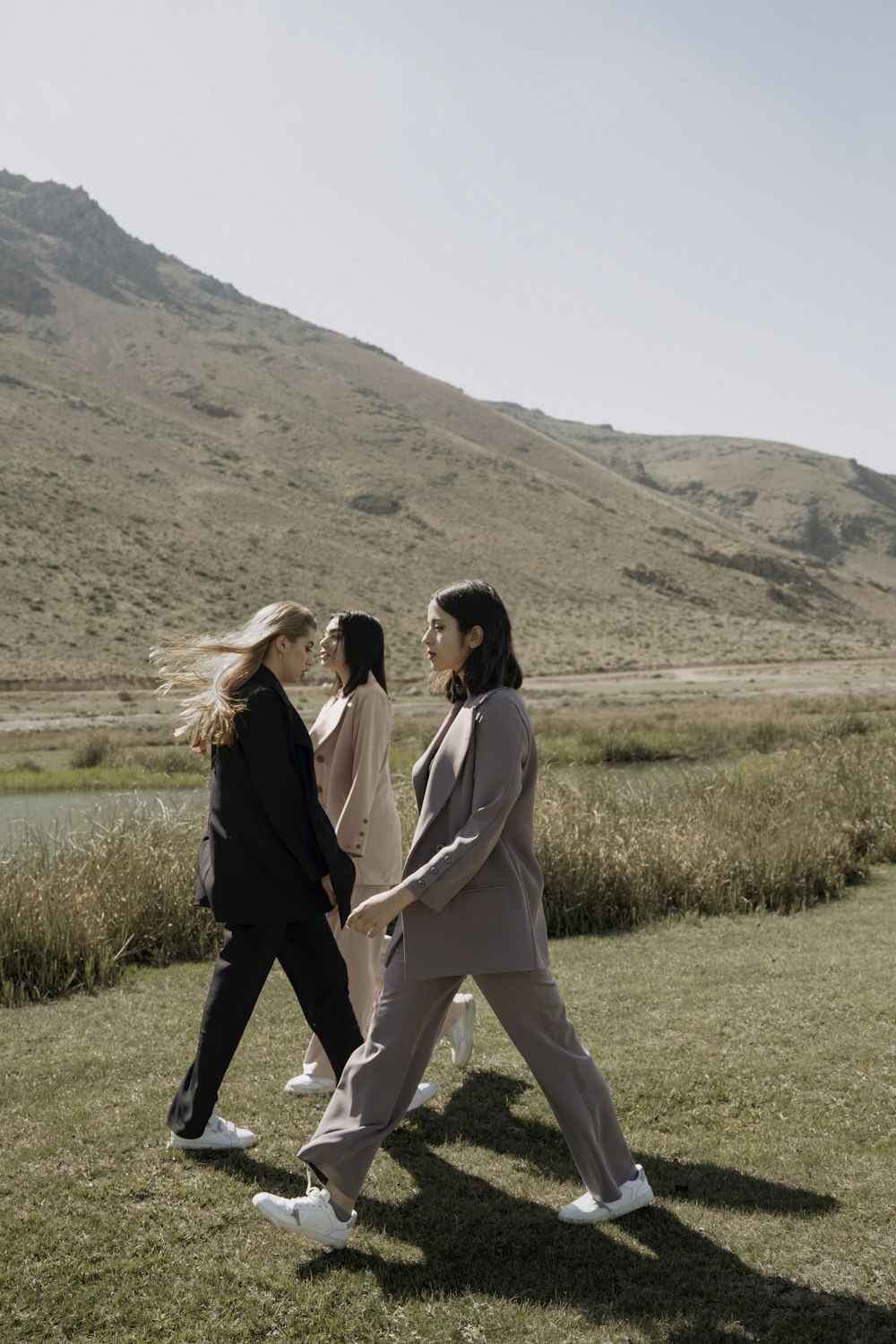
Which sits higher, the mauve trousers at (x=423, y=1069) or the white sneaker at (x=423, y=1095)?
the mauve trousers at (x=423, y=1069)

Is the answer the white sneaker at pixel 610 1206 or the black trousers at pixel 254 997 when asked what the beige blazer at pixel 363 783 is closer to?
the black trousers at pixel 254 997

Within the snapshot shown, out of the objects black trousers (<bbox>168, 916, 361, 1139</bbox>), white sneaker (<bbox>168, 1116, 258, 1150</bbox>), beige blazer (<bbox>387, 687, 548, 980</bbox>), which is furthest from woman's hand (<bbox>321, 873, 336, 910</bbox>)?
white sneaker (<bbox>168, 1116, 258, 1150</bbox>)

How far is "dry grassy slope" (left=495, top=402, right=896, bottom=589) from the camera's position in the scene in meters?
141

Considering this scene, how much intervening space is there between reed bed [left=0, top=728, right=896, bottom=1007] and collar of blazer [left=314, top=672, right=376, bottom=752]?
9.44ft

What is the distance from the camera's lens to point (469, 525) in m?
81.3

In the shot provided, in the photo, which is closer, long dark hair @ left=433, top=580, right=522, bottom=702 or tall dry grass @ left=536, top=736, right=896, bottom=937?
long dark hair @ left=433, top=580, right=522, bottom=702

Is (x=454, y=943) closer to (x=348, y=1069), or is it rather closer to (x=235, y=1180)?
(x=348, y=1069)

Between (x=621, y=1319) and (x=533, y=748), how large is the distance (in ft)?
5.48

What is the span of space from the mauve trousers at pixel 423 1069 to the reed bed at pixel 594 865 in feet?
12.3

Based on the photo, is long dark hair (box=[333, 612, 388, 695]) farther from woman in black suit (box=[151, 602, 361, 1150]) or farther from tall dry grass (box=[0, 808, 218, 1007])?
tall dry grass (box=[0, 808, 218, 1007])

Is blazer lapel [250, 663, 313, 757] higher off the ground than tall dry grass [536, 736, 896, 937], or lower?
higher

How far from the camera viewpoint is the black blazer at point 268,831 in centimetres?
400

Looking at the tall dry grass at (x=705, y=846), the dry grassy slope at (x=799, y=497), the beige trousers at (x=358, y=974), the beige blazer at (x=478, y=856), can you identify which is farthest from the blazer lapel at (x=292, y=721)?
the dry grassy slope at (x=799, y=497)

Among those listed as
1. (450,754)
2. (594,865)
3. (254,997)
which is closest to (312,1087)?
(254,997)
